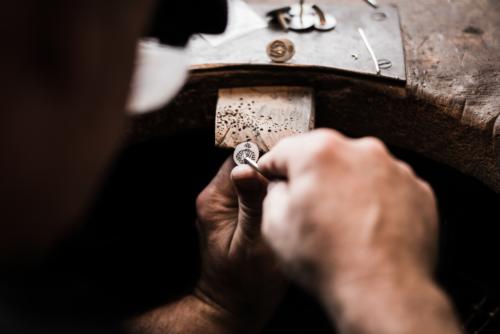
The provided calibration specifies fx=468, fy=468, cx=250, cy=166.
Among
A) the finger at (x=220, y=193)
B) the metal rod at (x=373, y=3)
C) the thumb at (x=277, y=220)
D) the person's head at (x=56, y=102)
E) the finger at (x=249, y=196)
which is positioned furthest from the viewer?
the metal rod at (x=373, y=3)

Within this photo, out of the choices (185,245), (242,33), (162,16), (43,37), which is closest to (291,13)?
(242,33)

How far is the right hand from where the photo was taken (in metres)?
0.92

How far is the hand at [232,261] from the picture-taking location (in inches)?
70.5

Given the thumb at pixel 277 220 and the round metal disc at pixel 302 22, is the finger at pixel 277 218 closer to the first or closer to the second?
the thumb at pixel 277 220

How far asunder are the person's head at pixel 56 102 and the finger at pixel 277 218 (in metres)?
0.44

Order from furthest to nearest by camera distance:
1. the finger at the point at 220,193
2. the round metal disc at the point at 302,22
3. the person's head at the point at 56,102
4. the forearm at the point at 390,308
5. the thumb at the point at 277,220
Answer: the round metal disc at the point at 302,22 < the finger at the point at 220,193 < the thumb at the point at 277,220 < the forearm at the point at 390,308 < the person's head at the point at 56,102

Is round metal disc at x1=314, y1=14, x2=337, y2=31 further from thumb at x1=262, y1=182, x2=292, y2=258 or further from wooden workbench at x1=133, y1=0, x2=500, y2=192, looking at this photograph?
thumb at x1=262, y1=182, x2=292, y2=258

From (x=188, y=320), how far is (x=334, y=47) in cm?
129

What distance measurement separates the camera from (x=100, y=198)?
2.72 m

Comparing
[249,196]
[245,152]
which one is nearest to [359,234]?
[249,196]

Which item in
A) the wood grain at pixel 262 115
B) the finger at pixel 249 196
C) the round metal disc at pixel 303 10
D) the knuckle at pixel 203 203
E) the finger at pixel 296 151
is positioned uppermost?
the round metal disc at pixel 303 10

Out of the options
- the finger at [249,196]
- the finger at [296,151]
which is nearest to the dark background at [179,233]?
the finger at [249,196]

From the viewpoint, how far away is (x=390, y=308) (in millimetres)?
881

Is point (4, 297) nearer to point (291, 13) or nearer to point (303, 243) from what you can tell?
point (303, 243)
